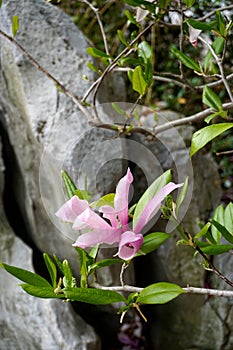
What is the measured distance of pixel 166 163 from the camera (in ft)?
4.65

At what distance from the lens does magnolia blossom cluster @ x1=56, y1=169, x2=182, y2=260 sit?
55 cm

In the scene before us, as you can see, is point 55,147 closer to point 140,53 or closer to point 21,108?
point 21,108

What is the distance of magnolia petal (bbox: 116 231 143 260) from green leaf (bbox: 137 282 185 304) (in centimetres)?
5

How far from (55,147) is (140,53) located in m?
0.42

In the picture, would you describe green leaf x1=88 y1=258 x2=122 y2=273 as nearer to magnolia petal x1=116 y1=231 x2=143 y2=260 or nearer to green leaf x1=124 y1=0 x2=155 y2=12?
magnolia petal x1=116 y1=231 x2=143 y2=260

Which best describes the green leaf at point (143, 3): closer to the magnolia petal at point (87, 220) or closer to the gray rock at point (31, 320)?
the magnolia petal at point (87, 220)

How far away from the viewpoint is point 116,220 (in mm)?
576

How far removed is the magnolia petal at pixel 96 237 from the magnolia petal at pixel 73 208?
3 cm

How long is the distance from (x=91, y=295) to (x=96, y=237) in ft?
0.23

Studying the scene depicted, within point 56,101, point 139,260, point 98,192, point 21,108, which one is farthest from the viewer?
point 139,260

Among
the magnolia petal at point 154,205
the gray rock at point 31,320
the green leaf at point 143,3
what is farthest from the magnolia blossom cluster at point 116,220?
the gray rock at point 31,320

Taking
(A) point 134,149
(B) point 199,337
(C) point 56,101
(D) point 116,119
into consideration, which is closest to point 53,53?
(C) point 56,101

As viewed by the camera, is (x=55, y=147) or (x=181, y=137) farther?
(x=181, y=137)

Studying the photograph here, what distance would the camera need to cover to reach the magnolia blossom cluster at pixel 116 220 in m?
0.55
